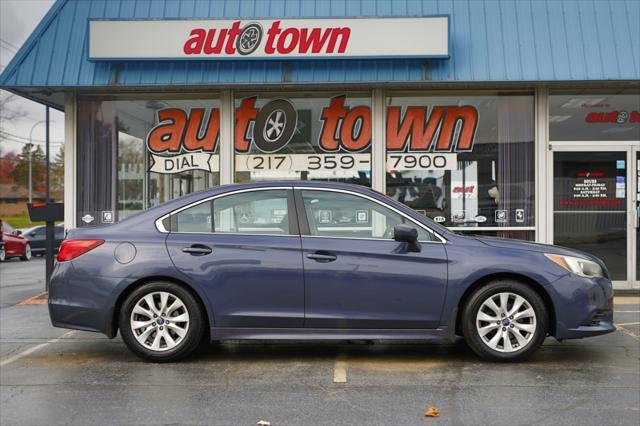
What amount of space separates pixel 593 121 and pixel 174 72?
6.07 metres

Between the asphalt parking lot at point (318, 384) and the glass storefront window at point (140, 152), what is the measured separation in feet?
11.7

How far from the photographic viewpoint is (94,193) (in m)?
10.9

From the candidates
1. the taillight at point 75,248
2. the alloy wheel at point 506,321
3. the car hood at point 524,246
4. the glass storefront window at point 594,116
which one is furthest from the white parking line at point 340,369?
the glass storefront window at point 594,116

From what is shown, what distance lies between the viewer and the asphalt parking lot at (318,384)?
4.88m

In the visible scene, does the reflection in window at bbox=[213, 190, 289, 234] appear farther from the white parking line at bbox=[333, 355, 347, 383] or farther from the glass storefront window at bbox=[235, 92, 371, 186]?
the glass storefront window at bbox=[235, 92, 371, 186]

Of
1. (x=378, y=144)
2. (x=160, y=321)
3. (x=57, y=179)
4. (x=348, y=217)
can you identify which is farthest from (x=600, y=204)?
A: (x=57, y=179)

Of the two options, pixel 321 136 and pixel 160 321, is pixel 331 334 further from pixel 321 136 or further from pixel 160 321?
pixel 321 136

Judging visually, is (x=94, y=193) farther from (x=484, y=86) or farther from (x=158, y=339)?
(x=484, y=86)

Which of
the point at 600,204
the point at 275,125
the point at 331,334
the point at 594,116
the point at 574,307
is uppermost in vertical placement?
the point at 594,116

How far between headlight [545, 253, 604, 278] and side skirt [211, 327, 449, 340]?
1135mm

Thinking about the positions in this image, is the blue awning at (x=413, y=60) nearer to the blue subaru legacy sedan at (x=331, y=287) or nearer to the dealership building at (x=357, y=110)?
the dealership building at (x=357, y=110)

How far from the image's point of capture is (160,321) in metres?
6.28

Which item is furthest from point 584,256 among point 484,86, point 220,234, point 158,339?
point 484,86

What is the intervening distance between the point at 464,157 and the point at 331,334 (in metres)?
5.18
